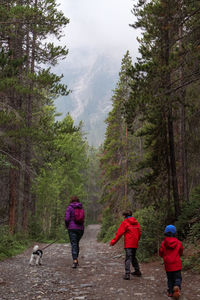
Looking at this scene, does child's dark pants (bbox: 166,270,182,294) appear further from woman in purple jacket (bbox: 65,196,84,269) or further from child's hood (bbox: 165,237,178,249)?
woman in purple jacket (bbox: 65,196,84,269)

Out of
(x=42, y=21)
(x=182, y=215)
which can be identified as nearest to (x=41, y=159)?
(x=42, y=21)

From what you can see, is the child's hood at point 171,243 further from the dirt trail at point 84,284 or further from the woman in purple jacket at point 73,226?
the woman in purple jacket at point 73,226

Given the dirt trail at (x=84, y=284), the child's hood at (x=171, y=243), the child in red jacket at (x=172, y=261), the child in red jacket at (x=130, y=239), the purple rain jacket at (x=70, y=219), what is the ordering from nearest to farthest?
the dirt trail at (x=84, y=284), the child in red jacket at (x=172, y=261), the child's hood at (x=171, y=243), the child in red jacket at (x=130, y=239), the purple rain jacket at (x=70, y=219)

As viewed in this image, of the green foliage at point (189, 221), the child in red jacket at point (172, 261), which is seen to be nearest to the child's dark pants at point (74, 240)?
the child in red jacket at point (172, 261)

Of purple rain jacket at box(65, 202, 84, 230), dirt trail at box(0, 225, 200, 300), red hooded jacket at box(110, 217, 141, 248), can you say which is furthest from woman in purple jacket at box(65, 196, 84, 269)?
red hooded jacket at box(110, 217, 141, 248)

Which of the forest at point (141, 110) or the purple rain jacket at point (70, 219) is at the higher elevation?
the forest at point (141, 110)

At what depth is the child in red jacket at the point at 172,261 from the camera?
5.70 m

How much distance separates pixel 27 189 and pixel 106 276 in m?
11.9

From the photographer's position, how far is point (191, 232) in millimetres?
9812

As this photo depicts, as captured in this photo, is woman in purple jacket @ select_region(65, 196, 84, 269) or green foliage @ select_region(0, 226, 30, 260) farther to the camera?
green foliage @ select_region(0, 226, 30, 260)

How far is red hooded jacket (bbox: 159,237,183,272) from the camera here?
226 inches

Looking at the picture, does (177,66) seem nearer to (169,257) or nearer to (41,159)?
(169,257)

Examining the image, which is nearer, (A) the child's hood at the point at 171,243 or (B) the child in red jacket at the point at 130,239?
(A) the child's hood at the point at 171,243

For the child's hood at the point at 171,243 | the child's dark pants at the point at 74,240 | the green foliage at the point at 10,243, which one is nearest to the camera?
the child's hood at the point at 171,243
